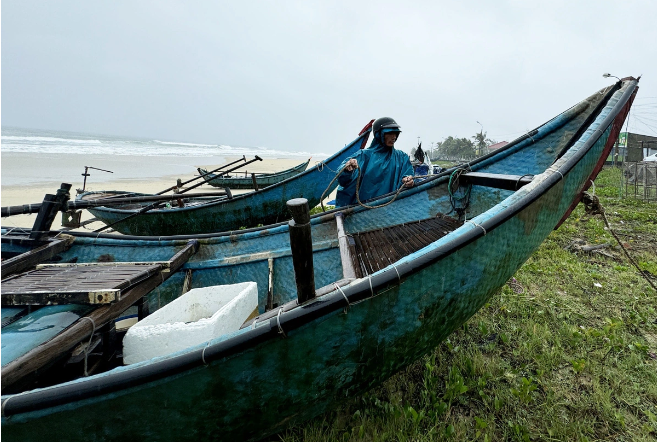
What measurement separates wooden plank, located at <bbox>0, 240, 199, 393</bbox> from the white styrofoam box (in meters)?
0.20

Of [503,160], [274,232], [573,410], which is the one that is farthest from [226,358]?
[503,160]

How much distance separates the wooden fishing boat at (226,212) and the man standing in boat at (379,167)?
1.64 metres

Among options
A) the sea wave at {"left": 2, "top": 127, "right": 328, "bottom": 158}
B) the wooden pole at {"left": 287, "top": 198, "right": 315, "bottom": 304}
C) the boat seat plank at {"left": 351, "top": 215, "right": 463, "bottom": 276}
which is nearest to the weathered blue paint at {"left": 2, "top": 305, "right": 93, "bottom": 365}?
the wooden pole at {"left": 287, "top": 198, "right": 315, "bottom": 304}

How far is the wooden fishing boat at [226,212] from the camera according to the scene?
19.3 feet

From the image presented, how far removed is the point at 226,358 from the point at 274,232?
195 centimetres

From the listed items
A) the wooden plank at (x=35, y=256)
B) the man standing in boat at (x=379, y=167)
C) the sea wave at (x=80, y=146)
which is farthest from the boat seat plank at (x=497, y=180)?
the sea wave at (x=80, y=146)

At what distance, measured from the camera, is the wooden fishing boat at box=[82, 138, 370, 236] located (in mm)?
5887

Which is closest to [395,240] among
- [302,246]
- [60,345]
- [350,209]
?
[350,209]

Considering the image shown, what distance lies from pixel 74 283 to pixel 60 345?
629 mm

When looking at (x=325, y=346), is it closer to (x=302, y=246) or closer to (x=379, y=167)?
(x=302, y=246)

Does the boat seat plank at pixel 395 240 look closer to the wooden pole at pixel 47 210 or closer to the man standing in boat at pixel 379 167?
the man standing in boat at pixel 379 167

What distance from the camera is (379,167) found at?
3.93 meters

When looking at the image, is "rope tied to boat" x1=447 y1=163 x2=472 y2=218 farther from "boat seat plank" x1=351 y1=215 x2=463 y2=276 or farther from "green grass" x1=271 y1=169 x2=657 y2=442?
"green grass" x1=271 y1=169 x2=657 y2=442

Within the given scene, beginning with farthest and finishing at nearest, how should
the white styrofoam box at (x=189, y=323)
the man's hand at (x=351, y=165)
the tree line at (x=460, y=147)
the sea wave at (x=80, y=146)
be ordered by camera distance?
the tree line at (x=460, y=147), the sea wave at (x=80, y=146), the man's hand at (x=351, y=165), the white styrofoam box at (x=189, y=323)
